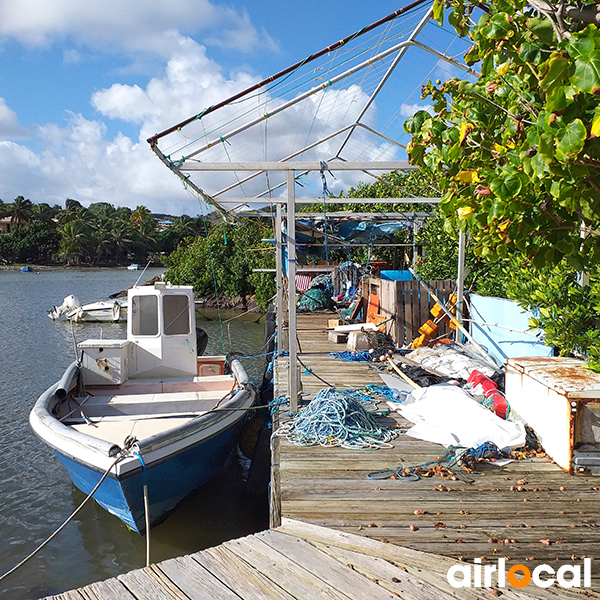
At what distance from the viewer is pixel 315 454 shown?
16.5 feet

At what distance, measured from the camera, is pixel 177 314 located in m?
9.48

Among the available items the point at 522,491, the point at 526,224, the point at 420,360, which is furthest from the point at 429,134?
the point at 420,360

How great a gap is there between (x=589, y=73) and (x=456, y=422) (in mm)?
4071

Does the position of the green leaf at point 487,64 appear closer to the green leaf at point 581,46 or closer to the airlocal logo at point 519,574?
the green leaf at point 581,46

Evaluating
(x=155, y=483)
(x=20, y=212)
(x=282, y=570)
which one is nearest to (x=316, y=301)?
(x=155, y=483)

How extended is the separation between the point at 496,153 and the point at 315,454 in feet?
10.7

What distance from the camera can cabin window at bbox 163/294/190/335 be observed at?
30.8ft

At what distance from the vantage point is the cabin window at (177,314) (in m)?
9.38

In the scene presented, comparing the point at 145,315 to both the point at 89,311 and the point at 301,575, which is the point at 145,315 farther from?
the point at 89,311

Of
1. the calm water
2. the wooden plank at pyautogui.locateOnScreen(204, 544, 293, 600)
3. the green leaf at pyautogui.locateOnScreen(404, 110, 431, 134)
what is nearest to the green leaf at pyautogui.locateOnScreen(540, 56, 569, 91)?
the green leaf at pyautogui.locateOnScreen(404, 110, 431, 134)

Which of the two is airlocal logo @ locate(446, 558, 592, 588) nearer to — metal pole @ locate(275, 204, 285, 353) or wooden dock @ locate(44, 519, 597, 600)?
wooden dock @ locate(44, 519, 597, 600)

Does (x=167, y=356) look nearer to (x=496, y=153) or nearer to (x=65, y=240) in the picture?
(x=496, y=153)

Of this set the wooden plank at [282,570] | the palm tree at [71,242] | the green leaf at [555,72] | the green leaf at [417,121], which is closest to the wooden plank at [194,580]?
the wooden plank at [282,570]

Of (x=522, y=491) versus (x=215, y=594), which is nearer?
(x=215, y=594)
